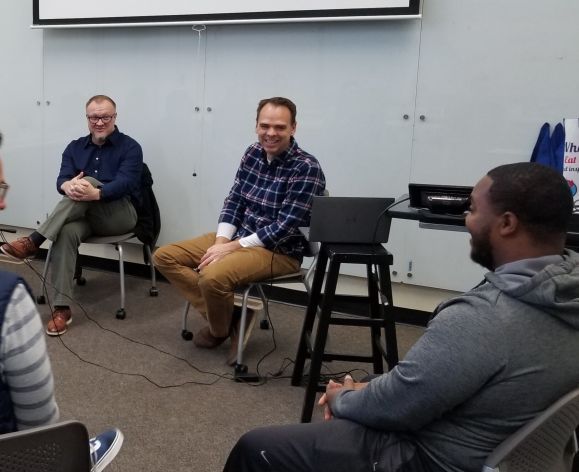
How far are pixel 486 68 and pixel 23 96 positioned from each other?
3.13m

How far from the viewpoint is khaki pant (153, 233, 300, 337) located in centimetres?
238

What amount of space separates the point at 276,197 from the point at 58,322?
1287mm

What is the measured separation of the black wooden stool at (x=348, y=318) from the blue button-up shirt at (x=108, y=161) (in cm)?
148

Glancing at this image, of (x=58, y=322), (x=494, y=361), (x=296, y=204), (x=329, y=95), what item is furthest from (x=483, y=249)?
(x=58, y=322)

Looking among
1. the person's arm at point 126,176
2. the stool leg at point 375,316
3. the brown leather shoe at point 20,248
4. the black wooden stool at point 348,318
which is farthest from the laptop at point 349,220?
the brown leather shoe at point 20,248

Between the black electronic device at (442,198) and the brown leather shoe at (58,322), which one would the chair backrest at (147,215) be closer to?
the brown leather shoe at (58,322)

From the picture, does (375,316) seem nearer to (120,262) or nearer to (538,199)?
(538,199)

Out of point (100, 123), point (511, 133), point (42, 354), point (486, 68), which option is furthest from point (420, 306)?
point (42, 354)

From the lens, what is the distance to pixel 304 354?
2.30m

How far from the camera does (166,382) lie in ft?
7.77

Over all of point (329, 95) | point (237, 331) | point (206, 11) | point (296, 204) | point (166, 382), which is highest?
point (206, 11)

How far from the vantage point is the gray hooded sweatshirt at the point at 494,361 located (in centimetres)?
96

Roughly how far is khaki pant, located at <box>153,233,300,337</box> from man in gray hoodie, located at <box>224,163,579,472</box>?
120 centimetres

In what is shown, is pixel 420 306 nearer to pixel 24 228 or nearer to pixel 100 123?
pixel 100 123
